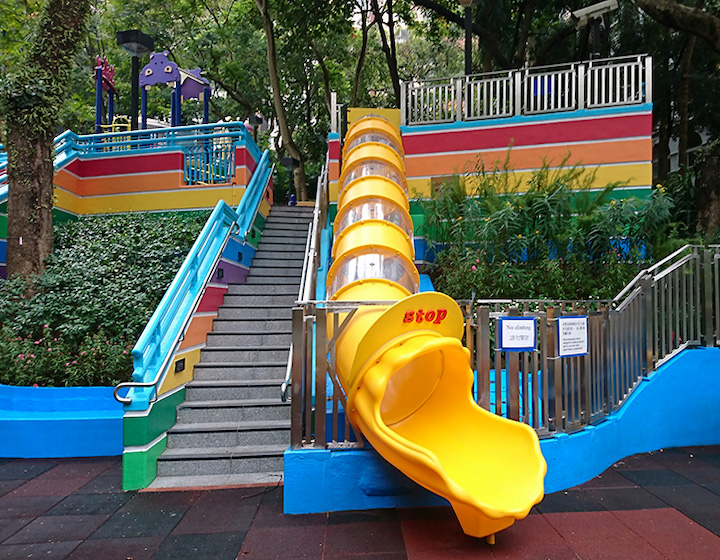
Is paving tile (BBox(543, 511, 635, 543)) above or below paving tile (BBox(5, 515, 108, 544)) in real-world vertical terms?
above

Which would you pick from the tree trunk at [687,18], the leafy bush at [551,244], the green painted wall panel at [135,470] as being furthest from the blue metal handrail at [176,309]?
the tree trunk at [687,18]

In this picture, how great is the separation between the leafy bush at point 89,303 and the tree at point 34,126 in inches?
16.9

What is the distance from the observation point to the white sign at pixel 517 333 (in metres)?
4.45

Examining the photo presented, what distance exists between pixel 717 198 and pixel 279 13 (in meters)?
14.2

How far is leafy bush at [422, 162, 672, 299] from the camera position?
22.6ft

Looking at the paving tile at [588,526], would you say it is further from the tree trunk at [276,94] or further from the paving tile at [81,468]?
the tree trunk at [276,94]

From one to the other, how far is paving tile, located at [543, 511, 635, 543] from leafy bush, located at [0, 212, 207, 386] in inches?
203

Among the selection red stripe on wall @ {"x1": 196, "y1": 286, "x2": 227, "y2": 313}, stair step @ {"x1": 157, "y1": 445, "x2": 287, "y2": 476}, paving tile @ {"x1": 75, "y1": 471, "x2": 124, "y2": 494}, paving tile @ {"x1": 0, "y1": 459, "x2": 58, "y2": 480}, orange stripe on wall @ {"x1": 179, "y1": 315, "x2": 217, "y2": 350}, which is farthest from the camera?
red stripe on wall @ {"x1": 196, "y1": 286, "x2": 227, "y2": 313}

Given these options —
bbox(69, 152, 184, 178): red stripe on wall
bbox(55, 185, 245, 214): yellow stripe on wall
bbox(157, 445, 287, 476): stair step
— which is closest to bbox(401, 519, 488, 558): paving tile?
bbox(157, 445, 287, 476): stair step

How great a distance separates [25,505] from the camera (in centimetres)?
447

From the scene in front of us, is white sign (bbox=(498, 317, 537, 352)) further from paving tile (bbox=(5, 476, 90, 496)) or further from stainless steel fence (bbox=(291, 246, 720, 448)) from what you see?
paving tile (bbox=(5, 476, 90, 496))

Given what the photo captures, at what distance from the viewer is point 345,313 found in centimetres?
439

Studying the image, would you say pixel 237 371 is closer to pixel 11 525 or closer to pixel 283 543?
pixel 11 525

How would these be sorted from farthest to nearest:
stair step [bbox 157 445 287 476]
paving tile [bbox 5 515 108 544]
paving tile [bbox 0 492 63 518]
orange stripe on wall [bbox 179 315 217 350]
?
orange stripe on wall [bbox 179 315 217 350] → stair step [bbox 157 445 287 476] → paving tile [bbox 0 492 63 518] → paving tile [bbox 5 515 108 544]
